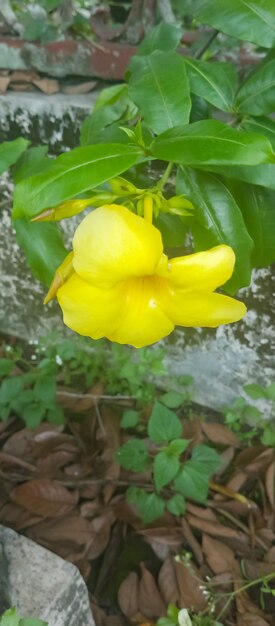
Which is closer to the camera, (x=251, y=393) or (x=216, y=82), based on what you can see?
(x=216, y=82)

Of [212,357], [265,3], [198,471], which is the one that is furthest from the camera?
[212,357]

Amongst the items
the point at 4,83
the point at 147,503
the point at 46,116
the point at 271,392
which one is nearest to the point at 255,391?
the point at 271,392

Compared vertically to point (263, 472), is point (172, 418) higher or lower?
higher

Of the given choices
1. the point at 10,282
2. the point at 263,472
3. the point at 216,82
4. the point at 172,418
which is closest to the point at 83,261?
the point at 216,82

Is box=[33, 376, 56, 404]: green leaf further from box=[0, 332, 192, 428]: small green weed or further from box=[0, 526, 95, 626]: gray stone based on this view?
box=[0, 526, 95, 626]: gray stone

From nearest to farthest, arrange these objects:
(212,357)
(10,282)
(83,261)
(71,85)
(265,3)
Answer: (83,261)
(265,3)
(71,85)
(212,357)
(10,282)

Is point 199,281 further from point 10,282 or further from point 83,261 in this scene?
point 10,282

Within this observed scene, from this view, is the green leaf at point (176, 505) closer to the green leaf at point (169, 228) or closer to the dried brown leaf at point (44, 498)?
the dried brown leaf at point (44, 498)
